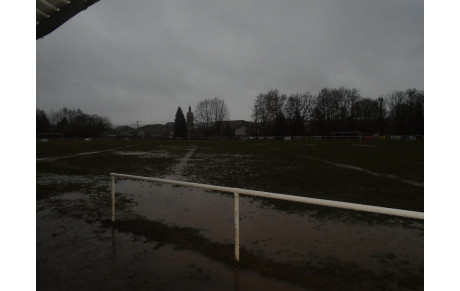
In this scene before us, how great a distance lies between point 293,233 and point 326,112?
74.5 meters

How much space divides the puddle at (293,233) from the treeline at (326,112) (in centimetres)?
6457

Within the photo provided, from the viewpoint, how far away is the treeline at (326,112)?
71.3m

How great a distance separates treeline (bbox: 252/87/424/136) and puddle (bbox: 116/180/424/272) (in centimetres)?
6457

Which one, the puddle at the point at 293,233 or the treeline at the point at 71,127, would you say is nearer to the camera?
the puddle at the point at 293,233

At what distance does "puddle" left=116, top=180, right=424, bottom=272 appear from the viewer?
3762 millimetres

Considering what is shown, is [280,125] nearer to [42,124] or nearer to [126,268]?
[126,268]

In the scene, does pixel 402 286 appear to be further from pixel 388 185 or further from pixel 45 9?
pixel 388 185

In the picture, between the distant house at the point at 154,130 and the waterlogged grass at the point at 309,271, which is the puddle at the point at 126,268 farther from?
the distant house at the point at 154,130

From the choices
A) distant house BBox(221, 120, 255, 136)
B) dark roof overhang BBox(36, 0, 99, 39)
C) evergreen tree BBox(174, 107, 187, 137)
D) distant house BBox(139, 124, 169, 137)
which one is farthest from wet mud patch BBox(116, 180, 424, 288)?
distant house BBox(139, 124, 169, 137)

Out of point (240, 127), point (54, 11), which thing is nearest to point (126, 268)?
point (54, 11)

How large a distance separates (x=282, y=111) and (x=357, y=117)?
21513mm

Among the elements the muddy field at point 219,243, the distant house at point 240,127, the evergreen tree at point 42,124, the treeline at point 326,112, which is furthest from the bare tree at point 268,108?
the muddy field at point 219,243

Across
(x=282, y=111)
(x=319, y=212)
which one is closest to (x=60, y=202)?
(x=319, y=212)

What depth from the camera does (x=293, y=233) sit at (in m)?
4.64
